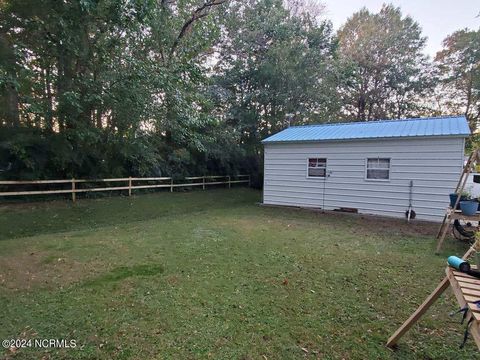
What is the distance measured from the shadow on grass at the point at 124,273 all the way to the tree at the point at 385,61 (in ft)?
57.8

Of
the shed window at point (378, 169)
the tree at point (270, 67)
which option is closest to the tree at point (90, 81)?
the tree at point (270, 67)

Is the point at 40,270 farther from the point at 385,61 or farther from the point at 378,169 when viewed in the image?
the point at 385,61

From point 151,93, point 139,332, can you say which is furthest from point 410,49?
point 139,332

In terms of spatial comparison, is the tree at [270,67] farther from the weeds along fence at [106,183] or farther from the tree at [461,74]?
the tree at [461,74]

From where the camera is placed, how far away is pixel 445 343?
2.52m

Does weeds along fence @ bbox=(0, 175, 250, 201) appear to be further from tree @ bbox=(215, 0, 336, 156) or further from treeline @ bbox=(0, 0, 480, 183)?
tree @ bbox=(215, 0, 336, 156)

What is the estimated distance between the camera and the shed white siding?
7832 millimetres

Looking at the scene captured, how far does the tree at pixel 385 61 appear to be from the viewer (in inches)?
757

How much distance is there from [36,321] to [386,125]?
10.4 meters

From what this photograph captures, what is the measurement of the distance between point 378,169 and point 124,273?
7.99m

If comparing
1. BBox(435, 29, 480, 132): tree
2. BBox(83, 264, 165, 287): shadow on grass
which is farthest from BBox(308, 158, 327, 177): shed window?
BBox(435, 29, 480, 132): tree

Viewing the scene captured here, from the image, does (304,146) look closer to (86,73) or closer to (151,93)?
(151,93)

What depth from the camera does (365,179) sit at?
9062 mm

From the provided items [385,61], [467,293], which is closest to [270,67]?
[385,61]
